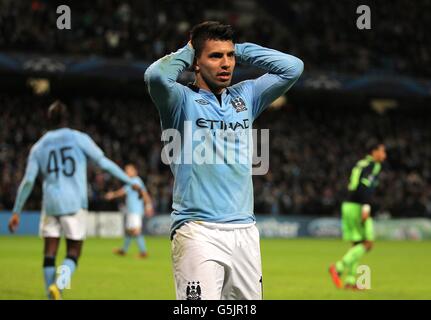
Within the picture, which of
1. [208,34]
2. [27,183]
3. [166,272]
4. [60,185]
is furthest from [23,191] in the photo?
[166,272]

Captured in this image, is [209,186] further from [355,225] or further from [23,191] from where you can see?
[355,225]

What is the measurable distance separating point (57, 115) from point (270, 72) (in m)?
4.70

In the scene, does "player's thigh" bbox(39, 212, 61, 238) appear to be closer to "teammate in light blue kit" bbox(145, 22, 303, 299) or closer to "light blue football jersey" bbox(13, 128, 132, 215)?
"light blue football jersey" bbox(13, 128, 132, 215)

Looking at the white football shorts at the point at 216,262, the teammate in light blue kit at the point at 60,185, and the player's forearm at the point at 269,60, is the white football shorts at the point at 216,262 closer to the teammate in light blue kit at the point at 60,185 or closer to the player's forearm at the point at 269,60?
the player's forearm at the point at 269,60

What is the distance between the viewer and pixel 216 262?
203 inches

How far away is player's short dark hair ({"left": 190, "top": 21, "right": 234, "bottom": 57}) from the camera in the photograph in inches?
210

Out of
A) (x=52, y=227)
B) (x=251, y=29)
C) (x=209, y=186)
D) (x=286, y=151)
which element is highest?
(x=251, y=29)

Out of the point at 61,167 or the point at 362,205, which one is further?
the point at 362,205

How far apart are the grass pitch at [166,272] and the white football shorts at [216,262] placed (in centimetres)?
578

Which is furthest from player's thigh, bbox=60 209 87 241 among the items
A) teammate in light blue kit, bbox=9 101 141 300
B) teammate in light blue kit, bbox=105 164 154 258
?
teammate in light blue kit, bbox=105 164 154 258

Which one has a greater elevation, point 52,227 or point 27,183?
point 27,183

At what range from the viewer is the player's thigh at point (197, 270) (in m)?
5.08

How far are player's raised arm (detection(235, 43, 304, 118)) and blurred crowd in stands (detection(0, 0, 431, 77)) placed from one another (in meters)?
24.9

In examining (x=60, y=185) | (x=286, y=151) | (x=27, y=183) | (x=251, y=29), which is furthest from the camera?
(x=251, y=29)
